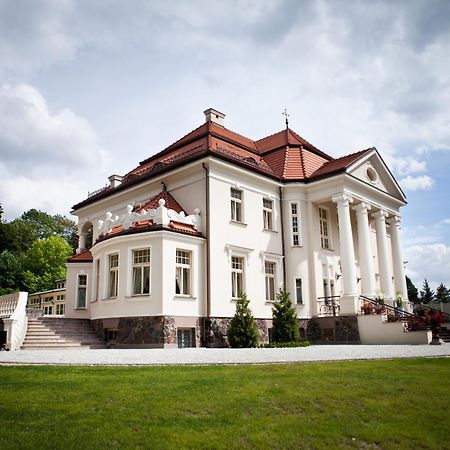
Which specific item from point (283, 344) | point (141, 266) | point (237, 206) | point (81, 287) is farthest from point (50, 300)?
point (283, 344)

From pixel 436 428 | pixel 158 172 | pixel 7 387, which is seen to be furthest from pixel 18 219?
pixel 436 428

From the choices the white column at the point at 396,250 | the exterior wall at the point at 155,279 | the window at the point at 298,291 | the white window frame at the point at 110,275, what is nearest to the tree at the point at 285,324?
the exterior wall at the point at 155,279

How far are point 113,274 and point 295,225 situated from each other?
388 inches

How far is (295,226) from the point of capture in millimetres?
25344

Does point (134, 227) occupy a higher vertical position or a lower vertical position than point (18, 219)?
lower

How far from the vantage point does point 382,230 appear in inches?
1117

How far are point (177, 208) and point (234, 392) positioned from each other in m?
15.5

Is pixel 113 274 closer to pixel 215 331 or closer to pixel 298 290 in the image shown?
pixel 215 331

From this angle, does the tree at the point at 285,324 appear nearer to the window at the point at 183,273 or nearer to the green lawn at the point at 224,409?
the window at the point at 183,273

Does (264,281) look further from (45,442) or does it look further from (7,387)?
(45,442)

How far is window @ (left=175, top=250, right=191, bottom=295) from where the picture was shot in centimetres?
2019

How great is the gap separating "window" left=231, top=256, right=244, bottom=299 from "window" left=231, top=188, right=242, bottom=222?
2000mm

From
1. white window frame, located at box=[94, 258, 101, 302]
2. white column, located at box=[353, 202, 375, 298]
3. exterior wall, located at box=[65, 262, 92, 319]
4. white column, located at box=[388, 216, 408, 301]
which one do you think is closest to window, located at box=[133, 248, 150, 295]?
white window frame, located at box=[94, 258, 101, 302]

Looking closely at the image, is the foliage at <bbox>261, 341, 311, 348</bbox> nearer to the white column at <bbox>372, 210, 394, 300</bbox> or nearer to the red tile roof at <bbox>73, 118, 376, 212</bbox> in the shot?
the red tile roof at <bbox>73, 118, 376, 212</bbox>
